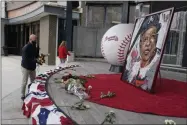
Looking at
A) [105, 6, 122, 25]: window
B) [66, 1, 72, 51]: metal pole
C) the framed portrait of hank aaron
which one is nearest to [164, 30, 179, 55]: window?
the framed portrait of hank aaron

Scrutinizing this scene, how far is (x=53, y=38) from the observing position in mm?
17359

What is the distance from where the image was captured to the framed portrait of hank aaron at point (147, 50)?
6004 mm

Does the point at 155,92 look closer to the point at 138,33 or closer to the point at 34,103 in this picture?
the point at 138,33

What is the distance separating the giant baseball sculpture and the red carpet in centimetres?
222

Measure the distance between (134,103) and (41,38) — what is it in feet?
46.8

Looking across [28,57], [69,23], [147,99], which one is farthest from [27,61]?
[69,23]

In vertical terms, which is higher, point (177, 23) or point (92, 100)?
point (177, 23)

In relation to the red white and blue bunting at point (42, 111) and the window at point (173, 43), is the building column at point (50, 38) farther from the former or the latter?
the red white and blue bunting at point (42, 111)

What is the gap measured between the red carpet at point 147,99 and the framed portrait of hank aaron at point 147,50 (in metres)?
0.33

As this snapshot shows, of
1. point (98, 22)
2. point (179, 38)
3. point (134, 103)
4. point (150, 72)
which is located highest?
point (98, 22)

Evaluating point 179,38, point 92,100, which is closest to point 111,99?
point 92,100

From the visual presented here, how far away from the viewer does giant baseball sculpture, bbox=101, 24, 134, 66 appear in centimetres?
894

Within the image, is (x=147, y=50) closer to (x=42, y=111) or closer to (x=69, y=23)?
(x=42, y=111)

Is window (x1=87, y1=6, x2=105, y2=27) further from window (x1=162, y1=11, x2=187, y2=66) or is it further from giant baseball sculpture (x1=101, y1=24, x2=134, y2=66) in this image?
giant baseball sculpture (x1=101, y1=24, x2=134, y2=66)
